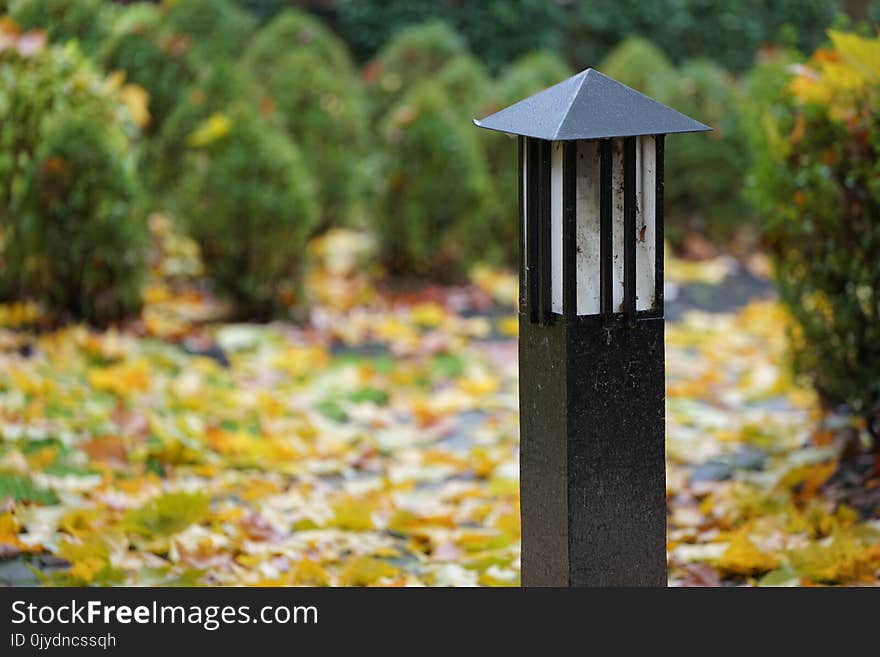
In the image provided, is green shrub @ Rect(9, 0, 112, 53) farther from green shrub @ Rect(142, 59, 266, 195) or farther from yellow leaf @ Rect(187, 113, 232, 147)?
yellow leaf @ Rect(187, 113, 232, 147)

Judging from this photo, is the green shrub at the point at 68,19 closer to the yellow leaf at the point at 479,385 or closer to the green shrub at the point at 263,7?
the yellow leaf at the point at 479,385

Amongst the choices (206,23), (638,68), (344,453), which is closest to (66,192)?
(344,453)

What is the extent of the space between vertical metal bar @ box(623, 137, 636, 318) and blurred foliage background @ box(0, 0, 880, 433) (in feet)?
4.69

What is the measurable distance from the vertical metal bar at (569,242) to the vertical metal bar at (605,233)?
6 centimetres

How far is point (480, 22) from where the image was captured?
15.8 metres

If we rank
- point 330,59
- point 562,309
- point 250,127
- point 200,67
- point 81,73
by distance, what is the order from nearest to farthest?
point 562,309, point 81,73, point 250,127, point 200,67, point 330,59

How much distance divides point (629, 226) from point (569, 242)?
0.46 feet

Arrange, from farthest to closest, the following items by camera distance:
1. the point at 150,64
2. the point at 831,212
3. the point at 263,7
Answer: the point at 263,7 → the point at 150,64 → the point at 831,212

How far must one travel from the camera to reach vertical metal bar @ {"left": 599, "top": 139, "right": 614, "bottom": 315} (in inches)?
113

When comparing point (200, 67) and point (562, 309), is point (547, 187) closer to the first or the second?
point (562, 309)

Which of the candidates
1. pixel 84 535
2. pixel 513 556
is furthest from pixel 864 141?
pixel 84 535

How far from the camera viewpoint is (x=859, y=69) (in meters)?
4.11

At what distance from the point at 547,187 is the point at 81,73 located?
451 cm

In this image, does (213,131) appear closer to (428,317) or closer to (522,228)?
(428,317)
